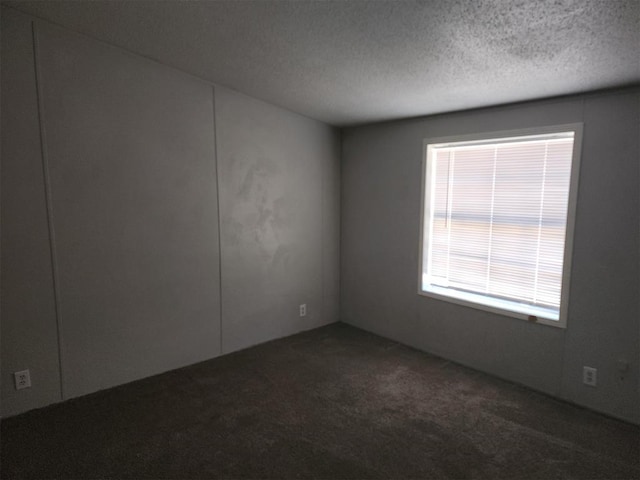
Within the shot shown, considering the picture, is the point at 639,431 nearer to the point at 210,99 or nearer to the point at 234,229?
the point at 234,229

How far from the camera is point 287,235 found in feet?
12.4

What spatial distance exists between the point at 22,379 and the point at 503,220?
12.5 ft

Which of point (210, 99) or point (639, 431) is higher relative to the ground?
point (210, 99)

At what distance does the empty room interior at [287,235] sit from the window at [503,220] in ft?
0.07

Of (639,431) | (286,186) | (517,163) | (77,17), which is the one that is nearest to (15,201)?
(77,17)

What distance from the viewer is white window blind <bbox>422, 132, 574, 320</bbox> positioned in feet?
9.04

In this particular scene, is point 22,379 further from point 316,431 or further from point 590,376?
point 590,376

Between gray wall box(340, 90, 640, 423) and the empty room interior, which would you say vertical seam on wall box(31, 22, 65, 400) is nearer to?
the empty room interior

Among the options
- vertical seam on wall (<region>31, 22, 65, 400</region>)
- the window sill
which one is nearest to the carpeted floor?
vertical seam on wall (<region>31, 22, 65, 400</region>)

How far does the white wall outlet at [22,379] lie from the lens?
222cm

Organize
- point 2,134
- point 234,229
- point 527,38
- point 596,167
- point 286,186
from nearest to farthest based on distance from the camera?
point 527,38
point 2,134
point 596,167
point 234,229
point 286,186

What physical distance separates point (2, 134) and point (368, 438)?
2940mm

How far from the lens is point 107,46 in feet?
8.00

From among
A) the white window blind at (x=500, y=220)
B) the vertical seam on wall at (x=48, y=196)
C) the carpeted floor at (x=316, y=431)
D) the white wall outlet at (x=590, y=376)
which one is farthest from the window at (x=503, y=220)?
the vertical seam on wall at (x=48, y=196)
